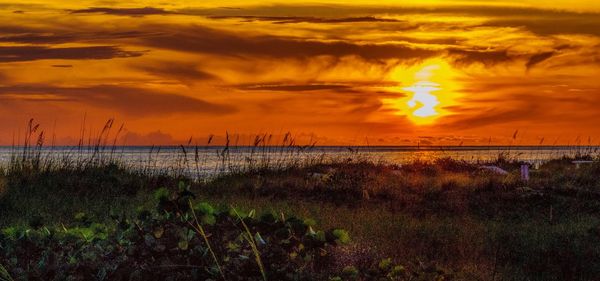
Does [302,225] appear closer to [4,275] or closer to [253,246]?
[253,246]

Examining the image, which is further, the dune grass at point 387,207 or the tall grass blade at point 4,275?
the dune grass at point 387,207

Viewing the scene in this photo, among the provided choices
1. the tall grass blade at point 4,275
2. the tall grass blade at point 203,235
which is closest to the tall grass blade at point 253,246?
the tall grass blade at point 203,235

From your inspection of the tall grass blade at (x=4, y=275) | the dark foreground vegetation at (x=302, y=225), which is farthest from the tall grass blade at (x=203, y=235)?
the tall grass blade at (x=4, y=275)

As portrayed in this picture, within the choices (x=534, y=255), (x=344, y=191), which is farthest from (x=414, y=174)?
(x=534, y=255)

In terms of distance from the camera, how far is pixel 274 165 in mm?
23391

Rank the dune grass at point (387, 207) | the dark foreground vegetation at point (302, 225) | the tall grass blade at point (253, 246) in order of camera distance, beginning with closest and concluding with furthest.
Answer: the tall grass blade at point (253, 246)
the dark foreground vegetation at point (302, 225)
the dune grass at point (387, 207)

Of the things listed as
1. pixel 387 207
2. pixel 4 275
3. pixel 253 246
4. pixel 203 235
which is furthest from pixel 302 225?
pixel 387 207

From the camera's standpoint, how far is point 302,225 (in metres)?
6.16

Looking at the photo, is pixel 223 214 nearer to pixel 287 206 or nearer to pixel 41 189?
pixel 287 206

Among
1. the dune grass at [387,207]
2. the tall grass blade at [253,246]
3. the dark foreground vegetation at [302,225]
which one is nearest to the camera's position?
the tall grass blade at [253,246]

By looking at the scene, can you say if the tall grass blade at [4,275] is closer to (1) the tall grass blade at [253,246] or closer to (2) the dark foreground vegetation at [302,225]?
(2) the dark foreground vegetation at [302,225]

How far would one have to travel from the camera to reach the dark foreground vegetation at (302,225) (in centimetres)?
601

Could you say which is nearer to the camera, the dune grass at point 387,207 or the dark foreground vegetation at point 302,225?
the dark foreground vegetation at point 302,225

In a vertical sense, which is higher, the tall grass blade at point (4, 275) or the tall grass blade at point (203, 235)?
the tall grass blade at point (203, 235)
